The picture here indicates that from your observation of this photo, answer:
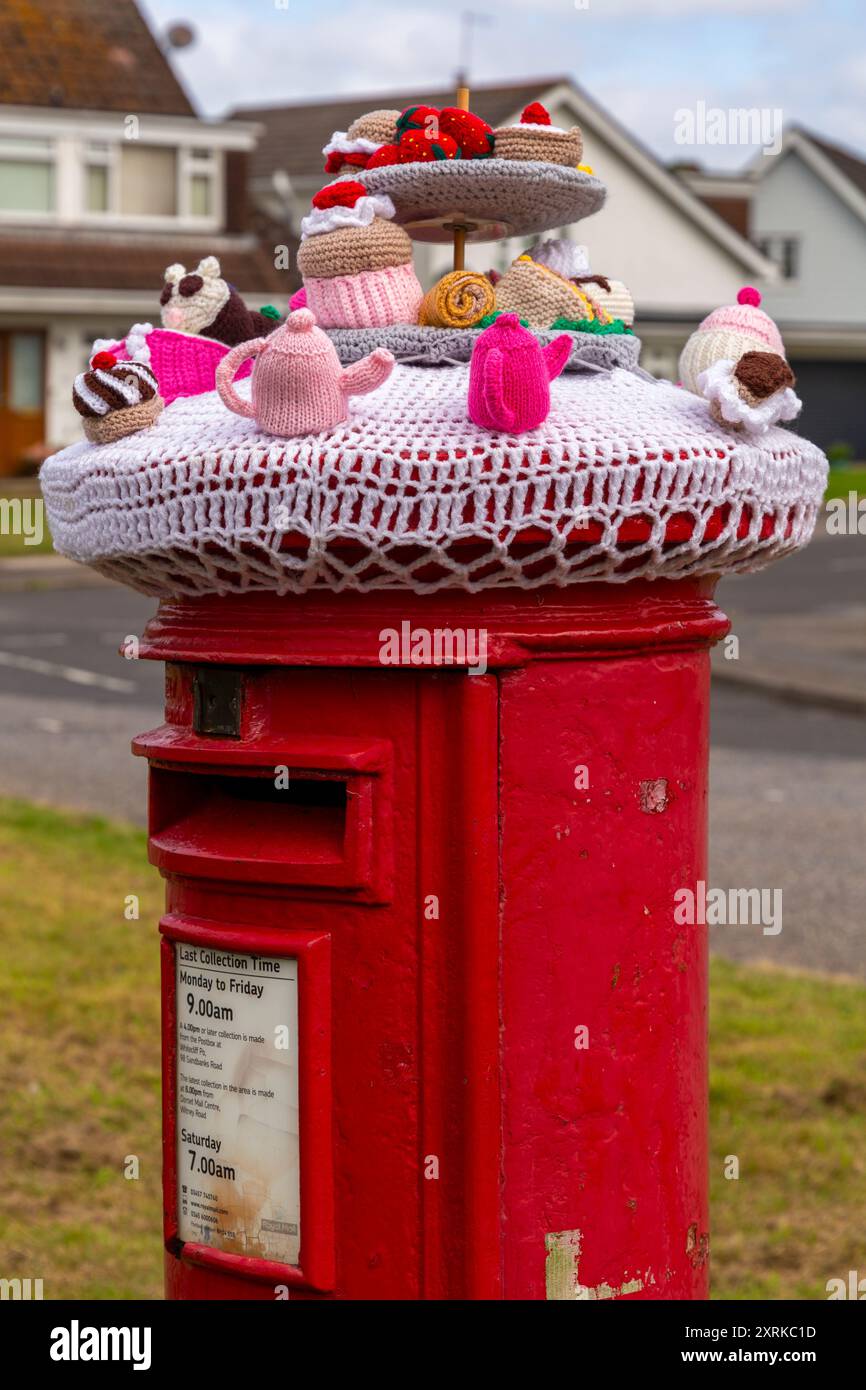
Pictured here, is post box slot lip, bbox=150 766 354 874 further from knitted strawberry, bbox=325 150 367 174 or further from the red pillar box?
knitted strawberry, bbox=325 150 367 174

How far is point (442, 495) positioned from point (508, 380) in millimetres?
134

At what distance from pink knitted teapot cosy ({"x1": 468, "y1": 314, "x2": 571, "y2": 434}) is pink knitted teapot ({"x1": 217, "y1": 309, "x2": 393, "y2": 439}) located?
11cm

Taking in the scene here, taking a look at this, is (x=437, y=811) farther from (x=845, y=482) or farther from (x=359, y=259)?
(x=845, y=482)

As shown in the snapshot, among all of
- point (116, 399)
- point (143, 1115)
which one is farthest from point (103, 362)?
point (143, 1115)

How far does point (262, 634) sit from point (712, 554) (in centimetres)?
51

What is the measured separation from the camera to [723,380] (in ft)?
6.75

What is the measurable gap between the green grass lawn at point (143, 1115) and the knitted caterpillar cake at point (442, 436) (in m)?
2.03

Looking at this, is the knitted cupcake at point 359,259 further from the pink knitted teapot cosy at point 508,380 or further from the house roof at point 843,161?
the house roof at point 843,161

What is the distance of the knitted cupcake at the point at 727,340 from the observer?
7.19ft

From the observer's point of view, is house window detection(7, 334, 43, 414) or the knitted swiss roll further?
house window detection(7, 334, 43, 414)

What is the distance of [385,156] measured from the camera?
231 centimetres

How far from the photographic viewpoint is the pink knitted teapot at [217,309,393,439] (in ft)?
6.38
